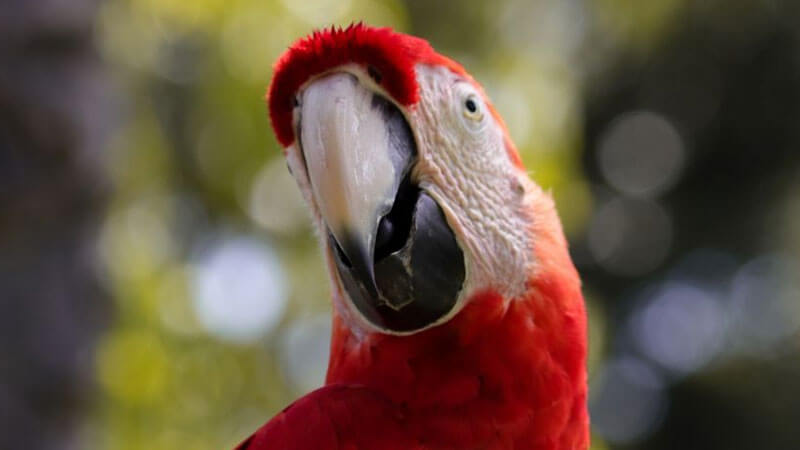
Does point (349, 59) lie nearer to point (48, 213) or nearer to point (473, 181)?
point (473, 181)

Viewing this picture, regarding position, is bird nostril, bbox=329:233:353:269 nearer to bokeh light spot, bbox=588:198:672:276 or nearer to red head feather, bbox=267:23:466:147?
red head feather, bbox=267:23:466:147

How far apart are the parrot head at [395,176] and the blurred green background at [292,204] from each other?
1.81 ft

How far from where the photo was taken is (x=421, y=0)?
136 inches

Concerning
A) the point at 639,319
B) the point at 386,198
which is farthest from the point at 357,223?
the point at 639,319

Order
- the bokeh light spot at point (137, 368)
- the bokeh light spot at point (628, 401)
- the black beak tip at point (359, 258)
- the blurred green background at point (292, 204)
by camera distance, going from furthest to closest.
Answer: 1. the bokeh light spot at point (628, 401)
2. the bokeh light spot at point (137, 368)
3. the blurred green background at point (292, 204)
4. the black beak tip at point (359, 258)

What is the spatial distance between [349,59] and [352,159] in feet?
0.38

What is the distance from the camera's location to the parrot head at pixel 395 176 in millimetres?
876

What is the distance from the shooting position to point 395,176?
91 centimetres

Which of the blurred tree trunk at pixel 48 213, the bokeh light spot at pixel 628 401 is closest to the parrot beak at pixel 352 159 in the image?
the blurred tree trunk at pixel 48 213

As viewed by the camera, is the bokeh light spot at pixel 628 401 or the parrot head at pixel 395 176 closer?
the parrot head at pixel 395 176

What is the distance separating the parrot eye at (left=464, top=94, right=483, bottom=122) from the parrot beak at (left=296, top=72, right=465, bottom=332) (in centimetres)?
11

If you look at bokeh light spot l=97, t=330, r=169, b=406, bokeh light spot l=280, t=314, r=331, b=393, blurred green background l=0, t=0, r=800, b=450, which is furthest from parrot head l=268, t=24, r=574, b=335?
bokeh light spot l=280, t=314, r=331, b=393

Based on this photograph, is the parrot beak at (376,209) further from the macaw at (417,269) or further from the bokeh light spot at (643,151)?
the bokeh light spot at (643,151)

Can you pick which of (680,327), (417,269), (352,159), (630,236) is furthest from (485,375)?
(630,236)
